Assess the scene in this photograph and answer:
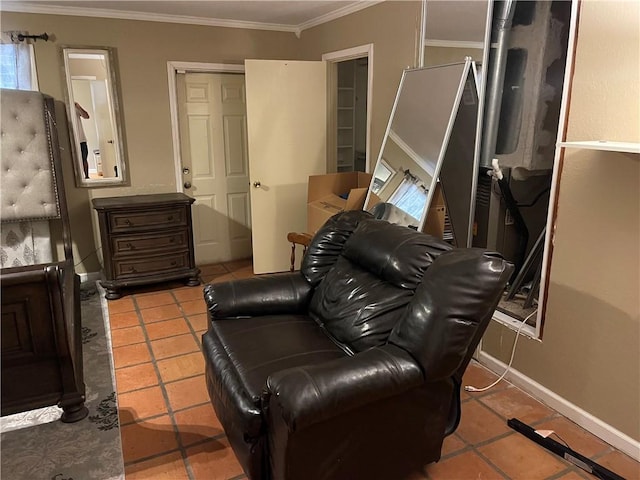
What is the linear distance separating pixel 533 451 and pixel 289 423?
4.22 feet

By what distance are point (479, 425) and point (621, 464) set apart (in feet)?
1.92

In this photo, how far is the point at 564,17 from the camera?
255 centimetres

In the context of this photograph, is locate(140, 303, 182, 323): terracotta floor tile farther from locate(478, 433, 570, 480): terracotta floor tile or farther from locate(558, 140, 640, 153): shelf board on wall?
locate(558, 140, 640, 153): shelf board on wall

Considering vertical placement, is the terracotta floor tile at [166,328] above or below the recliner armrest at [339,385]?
below

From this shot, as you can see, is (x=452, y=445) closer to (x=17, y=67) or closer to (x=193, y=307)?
(x=193, y=307)

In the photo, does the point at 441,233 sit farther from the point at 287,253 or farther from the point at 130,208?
the point at 130,208

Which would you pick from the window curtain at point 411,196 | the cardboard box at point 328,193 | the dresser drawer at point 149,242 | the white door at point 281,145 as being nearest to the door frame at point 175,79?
the white door at point 281,145

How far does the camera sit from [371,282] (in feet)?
6.99

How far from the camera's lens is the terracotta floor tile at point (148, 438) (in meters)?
2.07

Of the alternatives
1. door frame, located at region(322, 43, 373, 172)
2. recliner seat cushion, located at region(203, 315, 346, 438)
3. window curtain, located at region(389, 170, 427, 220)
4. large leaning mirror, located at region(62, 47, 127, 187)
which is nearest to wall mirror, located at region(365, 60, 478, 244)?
window curtain, located at region(389, 170, 427, 220)

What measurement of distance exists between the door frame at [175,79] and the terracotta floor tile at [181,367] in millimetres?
1971

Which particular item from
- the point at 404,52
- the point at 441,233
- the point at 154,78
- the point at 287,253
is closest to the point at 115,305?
the point at 287,253

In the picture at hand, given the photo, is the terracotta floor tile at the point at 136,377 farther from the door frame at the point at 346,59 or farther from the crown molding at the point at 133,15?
the crown molding at the point at 133,15

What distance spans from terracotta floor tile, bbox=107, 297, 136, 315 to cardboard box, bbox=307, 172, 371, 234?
155 cm
